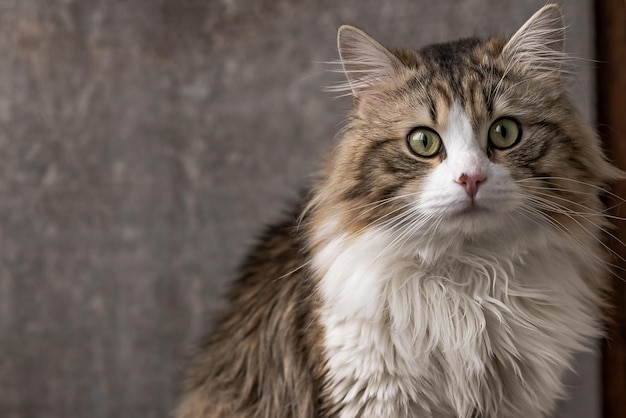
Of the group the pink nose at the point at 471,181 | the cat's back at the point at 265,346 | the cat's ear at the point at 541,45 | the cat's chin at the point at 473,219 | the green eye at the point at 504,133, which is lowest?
the cat's back at the point at 265,346

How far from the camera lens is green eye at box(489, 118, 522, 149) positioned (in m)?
1.58

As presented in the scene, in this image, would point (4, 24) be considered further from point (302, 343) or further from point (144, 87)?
point (302, 343)

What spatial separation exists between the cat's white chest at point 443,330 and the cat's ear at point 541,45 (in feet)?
1.38

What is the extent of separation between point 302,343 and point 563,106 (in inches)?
32.0

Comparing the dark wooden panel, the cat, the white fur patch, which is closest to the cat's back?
the cat

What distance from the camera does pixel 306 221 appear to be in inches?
74.1

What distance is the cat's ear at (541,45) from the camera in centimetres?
→ 168

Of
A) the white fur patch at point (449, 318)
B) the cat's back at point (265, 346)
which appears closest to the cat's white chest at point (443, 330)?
the white fur patch at point (449, 318)

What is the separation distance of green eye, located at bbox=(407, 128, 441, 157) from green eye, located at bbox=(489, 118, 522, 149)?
11cm

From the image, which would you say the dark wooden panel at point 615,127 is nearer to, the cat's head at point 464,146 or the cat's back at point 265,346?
the cat's head at point 464,146

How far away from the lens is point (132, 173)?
2805 millimetres

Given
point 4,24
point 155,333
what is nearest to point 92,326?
point 155,333

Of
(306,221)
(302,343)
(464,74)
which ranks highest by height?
(464,74)

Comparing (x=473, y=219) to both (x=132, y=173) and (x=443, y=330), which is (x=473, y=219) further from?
(x=132, y=173)
